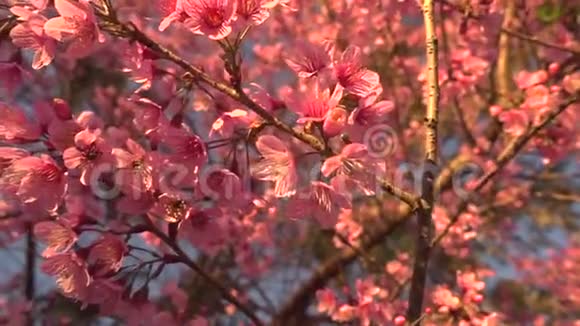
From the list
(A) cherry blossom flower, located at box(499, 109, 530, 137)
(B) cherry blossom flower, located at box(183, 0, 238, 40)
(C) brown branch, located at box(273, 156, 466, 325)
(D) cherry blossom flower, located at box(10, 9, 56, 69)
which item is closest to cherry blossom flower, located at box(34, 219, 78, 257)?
(D) cherry blossom flower, located at box(10, 9, 56, 69)

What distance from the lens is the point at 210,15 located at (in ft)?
3.61

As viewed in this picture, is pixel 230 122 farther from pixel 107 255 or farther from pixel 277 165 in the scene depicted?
pixel 107 255

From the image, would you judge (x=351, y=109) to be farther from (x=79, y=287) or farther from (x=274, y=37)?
(x=274, y=37)

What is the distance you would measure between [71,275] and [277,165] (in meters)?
0.34

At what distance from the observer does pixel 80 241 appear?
125 cm

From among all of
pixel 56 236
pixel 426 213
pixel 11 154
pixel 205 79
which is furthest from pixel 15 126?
pixel 426 213

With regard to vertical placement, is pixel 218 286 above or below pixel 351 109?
below

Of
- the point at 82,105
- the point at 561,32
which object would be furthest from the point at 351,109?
the point at 82,105

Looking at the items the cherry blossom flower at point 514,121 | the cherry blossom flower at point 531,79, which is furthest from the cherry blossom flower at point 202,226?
the cherry blossom flower at point 531,79

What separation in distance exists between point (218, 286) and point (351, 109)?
1.30ft

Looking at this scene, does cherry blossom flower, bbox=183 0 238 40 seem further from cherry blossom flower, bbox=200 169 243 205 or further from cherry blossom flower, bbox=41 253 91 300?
cherry blossom flower, bbox=41 253 91 300

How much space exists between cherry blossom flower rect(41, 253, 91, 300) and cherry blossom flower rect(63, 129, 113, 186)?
0.43 ft

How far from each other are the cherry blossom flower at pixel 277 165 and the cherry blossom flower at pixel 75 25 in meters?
0.26

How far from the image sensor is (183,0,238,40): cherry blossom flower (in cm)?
109
